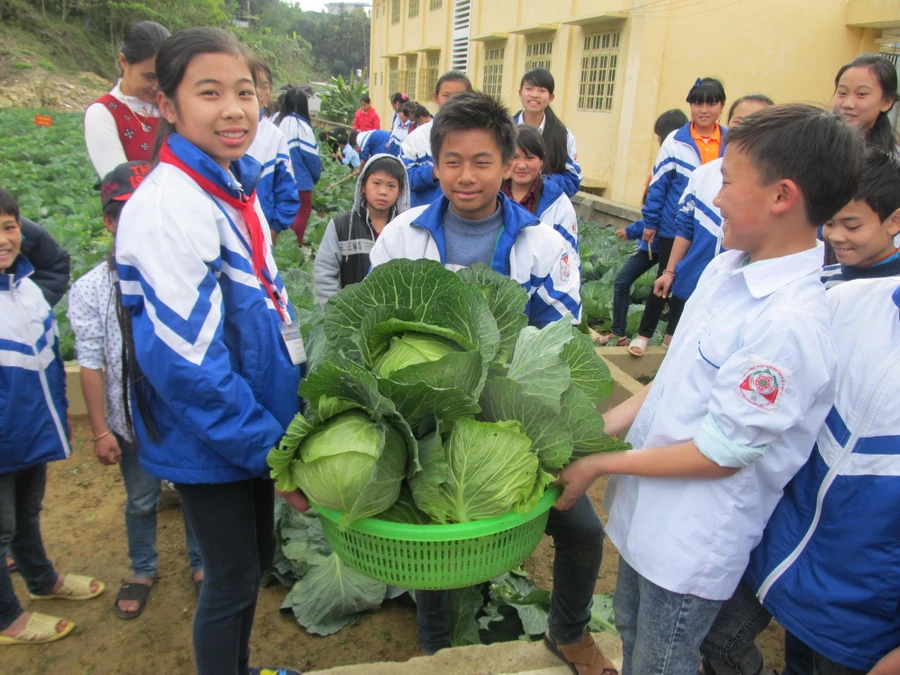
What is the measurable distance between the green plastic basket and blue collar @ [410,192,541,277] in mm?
942

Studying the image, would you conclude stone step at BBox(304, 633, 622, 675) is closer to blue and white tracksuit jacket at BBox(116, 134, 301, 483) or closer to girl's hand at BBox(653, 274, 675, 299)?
blue and white tracksuit jacket at BBox(116, 134, 301, 483)

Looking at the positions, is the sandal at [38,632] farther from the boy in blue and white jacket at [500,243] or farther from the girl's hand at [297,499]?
the boy in blue and white jacket at [500,243]

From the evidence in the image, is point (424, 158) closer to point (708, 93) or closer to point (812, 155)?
point (708, 93)

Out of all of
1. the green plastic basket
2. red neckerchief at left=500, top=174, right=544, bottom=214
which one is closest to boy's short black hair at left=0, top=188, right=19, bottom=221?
the green plastic basket

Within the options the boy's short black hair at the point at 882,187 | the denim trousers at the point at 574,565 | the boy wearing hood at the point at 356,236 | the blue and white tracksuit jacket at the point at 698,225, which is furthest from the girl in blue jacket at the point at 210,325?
the blue and white tracksuit jacket at the point at 698,225

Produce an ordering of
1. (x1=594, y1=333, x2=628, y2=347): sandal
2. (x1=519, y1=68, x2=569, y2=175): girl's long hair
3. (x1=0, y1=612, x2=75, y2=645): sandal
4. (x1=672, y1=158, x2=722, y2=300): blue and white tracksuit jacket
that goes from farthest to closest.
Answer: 1. (x1=594, y1=333, x2=628, y2=347): sandal
2. (x1=519, y1=68, x2=569, y2=175): girl's long hair
3. (x1=672, y1=158, x2=722, y2=300): blue and white tracksuit jacket
4. (x1=0, y1=612, x2=75, y2=645): sandal

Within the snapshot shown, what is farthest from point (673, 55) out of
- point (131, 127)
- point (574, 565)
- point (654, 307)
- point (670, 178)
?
point (574, 565)

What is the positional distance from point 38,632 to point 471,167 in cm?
248

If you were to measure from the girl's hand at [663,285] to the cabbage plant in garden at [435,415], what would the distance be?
319 cm

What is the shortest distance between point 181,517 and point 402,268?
2.40 meters

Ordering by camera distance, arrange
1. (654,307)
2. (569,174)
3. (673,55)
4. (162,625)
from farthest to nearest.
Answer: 1. (673,55)
2. (654,307)
3. (569,174)
4. (162,625)

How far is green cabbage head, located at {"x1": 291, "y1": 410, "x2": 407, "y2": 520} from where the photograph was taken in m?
1.40

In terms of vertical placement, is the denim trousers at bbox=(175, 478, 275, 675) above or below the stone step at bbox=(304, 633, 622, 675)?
above

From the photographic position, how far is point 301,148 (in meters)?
6.51
